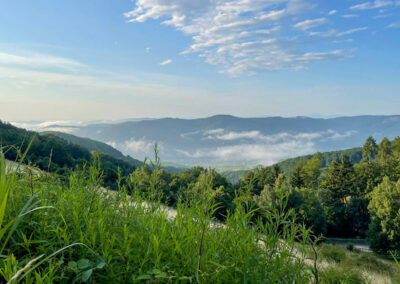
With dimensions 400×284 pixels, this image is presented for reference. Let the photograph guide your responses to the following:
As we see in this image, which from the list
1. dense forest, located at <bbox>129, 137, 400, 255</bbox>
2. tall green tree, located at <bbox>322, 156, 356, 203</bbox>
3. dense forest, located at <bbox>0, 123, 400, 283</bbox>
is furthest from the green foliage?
dense forest, located at <bbox>0, 123, 400, 283</bbox>

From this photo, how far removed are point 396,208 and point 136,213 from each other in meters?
51.8

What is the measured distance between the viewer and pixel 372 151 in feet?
317

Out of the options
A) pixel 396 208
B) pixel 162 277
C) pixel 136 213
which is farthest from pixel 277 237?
pixel 396 208

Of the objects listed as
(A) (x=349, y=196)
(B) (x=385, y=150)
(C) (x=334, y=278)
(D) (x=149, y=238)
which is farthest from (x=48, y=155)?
(B) (x=385, y=150)

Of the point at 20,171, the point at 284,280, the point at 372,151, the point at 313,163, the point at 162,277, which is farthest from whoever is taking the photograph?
the point at 372,151

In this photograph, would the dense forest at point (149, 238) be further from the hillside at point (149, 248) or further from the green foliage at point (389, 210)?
the green foliage at point (389, 210)

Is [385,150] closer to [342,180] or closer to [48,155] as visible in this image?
[342,180]

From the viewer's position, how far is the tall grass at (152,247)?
161cm

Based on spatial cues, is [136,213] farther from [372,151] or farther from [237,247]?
[372,151]

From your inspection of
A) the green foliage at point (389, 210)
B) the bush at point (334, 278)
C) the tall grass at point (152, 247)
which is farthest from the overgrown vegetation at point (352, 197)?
the tall grass at point (152, 247)

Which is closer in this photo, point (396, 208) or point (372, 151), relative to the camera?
point (396, 208)

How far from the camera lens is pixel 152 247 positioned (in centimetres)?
178

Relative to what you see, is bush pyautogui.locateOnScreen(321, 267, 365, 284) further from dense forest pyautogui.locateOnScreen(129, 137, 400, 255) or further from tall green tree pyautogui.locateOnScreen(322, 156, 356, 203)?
tall green tree pyautogui.locateOnScreen(322, 156, 356, 203)

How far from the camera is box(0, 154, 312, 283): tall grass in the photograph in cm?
161
